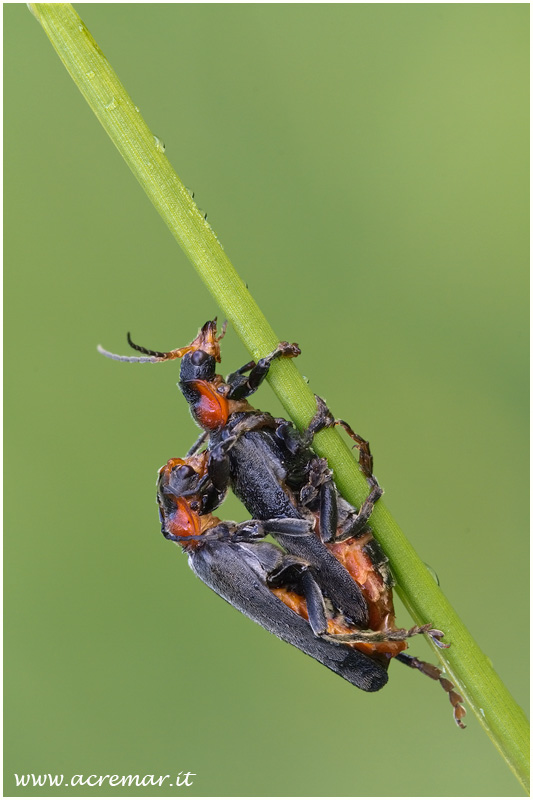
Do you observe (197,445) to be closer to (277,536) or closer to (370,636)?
(277,536)

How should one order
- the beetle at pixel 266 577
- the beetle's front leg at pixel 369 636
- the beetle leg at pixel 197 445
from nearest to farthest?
1. the beetle's front leg at pixel 369 636
2. the beetle at pixel 266 577
3. the beetle leg at pixel 197 445

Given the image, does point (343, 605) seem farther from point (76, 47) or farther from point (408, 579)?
point (76, 47)

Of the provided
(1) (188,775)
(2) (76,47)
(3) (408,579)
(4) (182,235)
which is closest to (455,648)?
(3) (408,579)

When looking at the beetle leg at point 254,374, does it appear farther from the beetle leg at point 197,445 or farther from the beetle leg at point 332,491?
the beetle leg at point 197,445

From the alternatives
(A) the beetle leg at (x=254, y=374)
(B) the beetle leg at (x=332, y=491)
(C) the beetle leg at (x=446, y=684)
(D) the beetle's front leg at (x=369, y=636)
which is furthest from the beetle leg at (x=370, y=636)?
(A) the beetle leg at (x=254, y=374)

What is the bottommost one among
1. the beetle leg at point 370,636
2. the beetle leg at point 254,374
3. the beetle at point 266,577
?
the beetle leg at point 370,636

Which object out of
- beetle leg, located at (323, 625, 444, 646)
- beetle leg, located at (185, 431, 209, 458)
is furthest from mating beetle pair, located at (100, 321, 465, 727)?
beetle leg, located at (185, 431, 209, 458)

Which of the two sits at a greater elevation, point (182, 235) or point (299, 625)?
point (182, 235)
